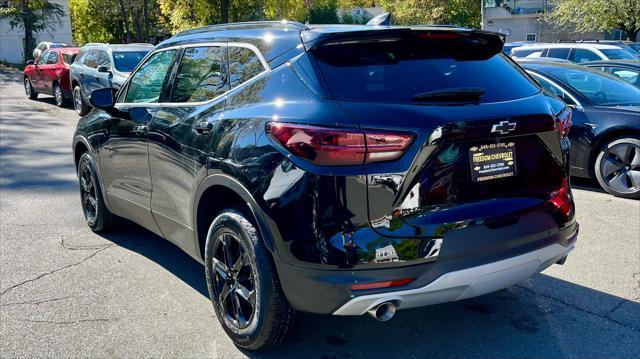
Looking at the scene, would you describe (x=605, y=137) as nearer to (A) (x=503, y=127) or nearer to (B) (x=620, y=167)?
(B) (x=620, y=167)

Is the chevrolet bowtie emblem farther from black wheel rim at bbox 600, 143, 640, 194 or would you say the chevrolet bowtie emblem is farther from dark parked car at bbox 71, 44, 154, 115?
dark parked car at bbox 71, 44, 154, 115

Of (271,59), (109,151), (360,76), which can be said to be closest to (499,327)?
(360,76)

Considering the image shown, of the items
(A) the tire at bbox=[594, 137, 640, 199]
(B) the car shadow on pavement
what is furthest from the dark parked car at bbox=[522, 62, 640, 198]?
(B) the car shadow on pavement

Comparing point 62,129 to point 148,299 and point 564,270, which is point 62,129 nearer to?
point 148,299

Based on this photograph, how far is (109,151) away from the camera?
4953 millimetres

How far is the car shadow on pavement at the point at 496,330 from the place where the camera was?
11.2ft

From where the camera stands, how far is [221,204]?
3668 mm

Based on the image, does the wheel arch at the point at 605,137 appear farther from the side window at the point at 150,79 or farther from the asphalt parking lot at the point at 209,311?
the side window at the point at 150,79

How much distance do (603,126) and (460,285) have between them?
4811 mm

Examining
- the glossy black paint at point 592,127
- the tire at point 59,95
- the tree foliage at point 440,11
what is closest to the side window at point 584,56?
the glossy black paint at point 592,127

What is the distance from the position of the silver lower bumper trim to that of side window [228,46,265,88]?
1.45 metres

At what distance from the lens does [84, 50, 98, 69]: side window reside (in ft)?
46.3

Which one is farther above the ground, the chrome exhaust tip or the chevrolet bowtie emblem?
the chevrolet bowtie emblem

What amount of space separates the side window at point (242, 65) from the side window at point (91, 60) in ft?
37.7
